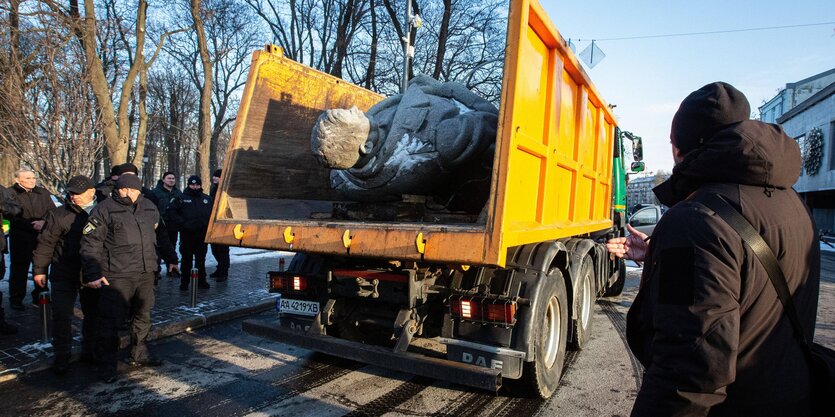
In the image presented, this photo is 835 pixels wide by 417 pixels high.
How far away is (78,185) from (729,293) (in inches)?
211

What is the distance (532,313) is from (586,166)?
8.49ft

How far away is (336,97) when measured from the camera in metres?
5.75

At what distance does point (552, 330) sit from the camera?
4.29 m

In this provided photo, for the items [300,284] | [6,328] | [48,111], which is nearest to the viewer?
[300,284]

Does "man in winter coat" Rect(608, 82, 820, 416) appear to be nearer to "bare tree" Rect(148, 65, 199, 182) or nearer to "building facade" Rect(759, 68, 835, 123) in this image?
"bare tree" Rect(148, 65, 199, 182)

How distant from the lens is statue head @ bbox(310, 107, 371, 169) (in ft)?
12.5

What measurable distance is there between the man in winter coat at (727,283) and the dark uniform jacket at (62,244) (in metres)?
5.03

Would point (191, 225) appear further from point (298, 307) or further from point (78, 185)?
point (298, 307)

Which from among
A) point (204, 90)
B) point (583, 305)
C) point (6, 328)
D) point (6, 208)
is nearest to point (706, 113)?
point (583, 305)

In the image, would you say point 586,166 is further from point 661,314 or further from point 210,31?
point 210,31

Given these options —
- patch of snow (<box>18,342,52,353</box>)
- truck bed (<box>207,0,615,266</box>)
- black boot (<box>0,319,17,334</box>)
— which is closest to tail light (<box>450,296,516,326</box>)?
truck bed (<box>207,0,615,266</box>)

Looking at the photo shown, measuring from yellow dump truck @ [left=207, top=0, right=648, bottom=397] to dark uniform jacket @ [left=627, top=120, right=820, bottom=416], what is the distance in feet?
5.19

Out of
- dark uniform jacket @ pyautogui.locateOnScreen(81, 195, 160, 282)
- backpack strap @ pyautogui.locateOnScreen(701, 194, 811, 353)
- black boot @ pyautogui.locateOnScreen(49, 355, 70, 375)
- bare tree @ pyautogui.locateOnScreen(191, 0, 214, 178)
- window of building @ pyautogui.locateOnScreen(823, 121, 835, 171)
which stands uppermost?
window of building @ pyautogui.locateOnScreen(823, 121, 835, 171)

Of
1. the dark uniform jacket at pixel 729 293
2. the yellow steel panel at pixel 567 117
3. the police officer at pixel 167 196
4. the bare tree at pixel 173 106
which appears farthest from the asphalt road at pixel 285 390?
the bare tree at pixel 173 106
